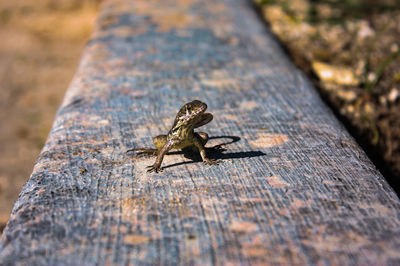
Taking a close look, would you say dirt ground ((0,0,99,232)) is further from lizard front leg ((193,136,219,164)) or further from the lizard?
lizard front leg ((193,136,219,164))

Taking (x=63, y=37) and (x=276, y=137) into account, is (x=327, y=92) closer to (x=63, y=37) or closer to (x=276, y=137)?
(x=276, y=137)

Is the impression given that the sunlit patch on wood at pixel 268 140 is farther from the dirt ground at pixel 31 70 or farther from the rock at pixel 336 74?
the dirt ground at pixel 31 70

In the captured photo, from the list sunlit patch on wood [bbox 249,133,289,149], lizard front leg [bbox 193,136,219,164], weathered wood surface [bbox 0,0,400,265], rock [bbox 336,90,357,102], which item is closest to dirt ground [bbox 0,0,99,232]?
weathered wood surface [bbox 0,0,400,265]

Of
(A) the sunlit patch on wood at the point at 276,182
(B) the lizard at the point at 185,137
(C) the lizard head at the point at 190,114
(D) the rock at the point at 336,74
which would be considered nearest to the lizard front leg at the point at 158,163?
(B) the lizard at the point at 185,137

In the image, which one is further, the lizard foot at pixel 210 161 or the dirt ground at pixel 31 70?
the dirt ground at pixel 31 70

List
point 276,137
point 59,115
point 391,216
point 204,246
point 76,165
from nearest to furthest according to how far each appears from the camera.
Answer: point 204,246 < point 391,216 < point 76,165 < point 276,137 < point 59,115

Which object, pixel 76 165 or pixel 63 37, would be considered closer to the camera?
pixel 76 165

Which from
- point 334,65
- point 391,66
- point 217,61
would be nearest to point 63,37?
point 217,61
